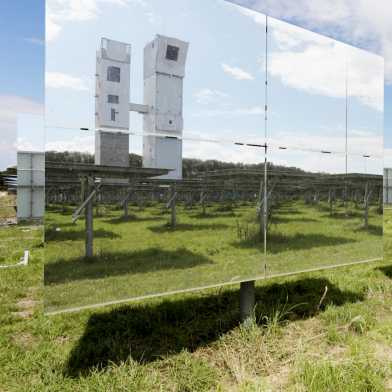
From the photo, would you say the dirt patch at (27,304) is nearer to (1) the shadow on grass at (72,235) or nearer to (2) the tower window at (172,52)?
(1) the shadow on grass at (72,235)

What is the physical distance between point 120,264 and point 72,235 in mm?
575

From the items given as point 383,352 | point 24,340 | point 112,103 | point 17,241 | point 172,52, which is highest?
point 172,52

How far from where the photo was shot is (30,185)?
12477mm

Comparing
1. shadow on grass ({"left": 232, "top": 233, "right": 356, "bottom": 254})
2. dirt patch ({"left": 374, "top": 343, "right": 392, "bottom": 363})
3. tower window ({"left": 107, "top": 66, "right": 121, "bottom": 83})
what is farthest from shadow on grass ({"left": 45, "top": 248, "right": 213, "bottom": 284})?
dirt patch ({"left": 374, "top": 343, "right": 392, "bottom": 363})

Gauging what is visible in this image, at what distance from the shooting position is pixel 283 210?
15.6ft

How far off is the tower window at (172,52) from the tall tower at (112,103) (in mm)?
415

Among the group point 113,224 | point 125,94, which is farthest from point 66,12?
point 113,224

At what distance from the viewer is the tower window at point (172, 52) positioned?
372cm

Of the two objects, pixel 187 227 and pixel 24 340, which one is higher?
pixel 187 227

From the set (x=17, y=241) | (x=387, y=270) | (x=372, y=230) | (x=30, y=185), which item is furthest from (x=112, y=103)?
(x=30, y=185)

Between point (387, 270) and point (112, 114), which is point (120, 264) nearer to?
point (112, 114)

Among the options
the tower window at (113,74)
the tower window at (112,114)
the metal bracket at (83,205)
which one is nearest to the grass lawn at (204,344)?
the metal bracket at (83,205)

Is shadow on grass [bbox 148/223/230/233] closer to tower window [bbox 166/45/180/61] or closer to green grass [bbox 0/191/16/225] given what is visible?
tower window [bbox 166/45/180/61]

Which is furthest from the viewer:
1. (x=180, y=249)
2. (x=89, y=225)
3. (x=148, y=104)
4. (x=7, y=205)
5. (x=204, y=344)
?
(x=7, y=205)
